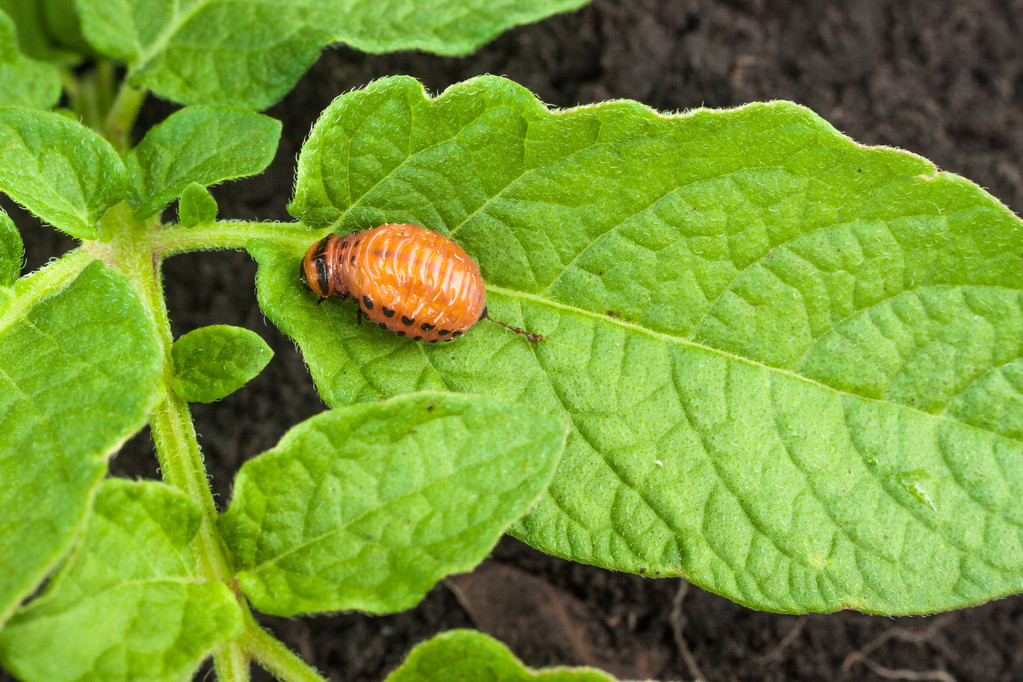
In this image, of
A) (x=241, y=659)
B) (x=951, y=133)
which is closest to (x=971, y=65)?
(x=951, y=133)

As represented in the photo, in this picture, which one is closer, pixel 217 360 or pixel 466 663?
pixel 466 663

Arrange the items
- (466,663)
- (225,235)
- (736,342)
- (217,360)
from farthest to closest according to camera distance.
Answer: (225,235) → (736,342) → (217,360) → (466,663)

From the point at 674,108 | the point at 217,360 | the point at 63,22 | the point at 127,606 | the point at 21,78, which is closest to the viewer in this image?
the point at 127,606

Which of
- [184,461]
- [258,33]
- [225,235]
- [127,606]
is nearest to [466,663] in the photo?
[127,606]

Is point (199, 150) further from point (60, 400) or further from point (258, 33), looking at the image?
point (60, 400)

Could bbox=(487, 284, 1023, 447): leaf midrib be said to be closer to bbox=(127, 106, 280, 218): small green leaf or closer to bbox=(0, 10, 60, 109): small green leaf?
bbox=(127, 106, 280, 218): small green leaf

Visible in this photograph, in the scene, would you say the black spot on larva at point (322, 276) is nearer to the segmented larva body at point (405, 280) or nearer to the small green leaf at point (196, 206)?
the segmented larva body at point (405, 280)
